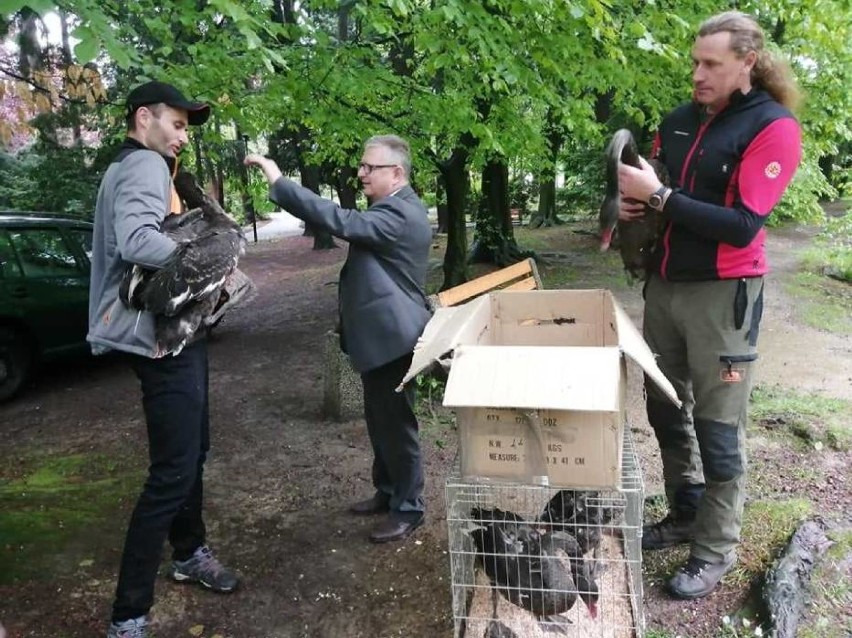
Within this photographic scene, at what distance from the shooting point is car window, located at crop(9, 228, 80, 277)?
6.34 meters

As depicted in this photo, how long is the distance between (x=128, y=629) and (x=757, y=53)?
3.24m

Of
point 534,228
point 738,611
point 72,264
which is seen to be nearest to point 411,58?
point 72,264

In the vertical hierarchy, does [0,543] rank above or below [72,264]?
below

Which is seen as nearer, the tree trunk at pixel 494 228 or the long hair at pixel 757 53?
the long hair at pixel 757 53

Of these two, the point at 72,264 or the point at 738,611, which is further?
the point at 72,264

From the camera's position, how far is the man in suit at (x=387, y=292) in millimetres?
3146

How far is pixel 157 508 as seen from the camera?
2.63m

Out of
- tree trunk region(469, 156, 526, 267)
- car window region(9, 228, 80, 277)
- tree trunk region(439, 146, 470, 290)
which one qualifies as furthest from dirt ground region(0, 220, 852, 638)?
tree trunk region(469, 156, 526, 267)

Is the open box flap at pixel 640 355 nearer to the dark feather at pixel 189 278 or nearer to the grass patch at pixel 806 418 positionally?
the dark feather at pixel 189 278

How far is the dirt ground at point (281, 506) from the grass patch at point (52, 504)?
0.06m

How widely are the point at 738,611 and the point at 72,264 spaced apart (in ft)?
21.2

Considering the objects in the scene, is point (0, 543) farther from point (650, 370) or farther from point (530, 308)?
point (650, 370)

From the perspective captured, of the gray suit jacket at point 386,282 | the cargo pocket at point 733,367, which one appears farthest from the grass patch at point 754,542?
the gray suit jacket at point 386,282

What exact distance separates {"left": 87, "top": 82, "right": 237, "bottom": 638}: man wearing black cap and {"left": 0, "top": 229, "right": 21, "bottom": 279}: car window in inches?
172
